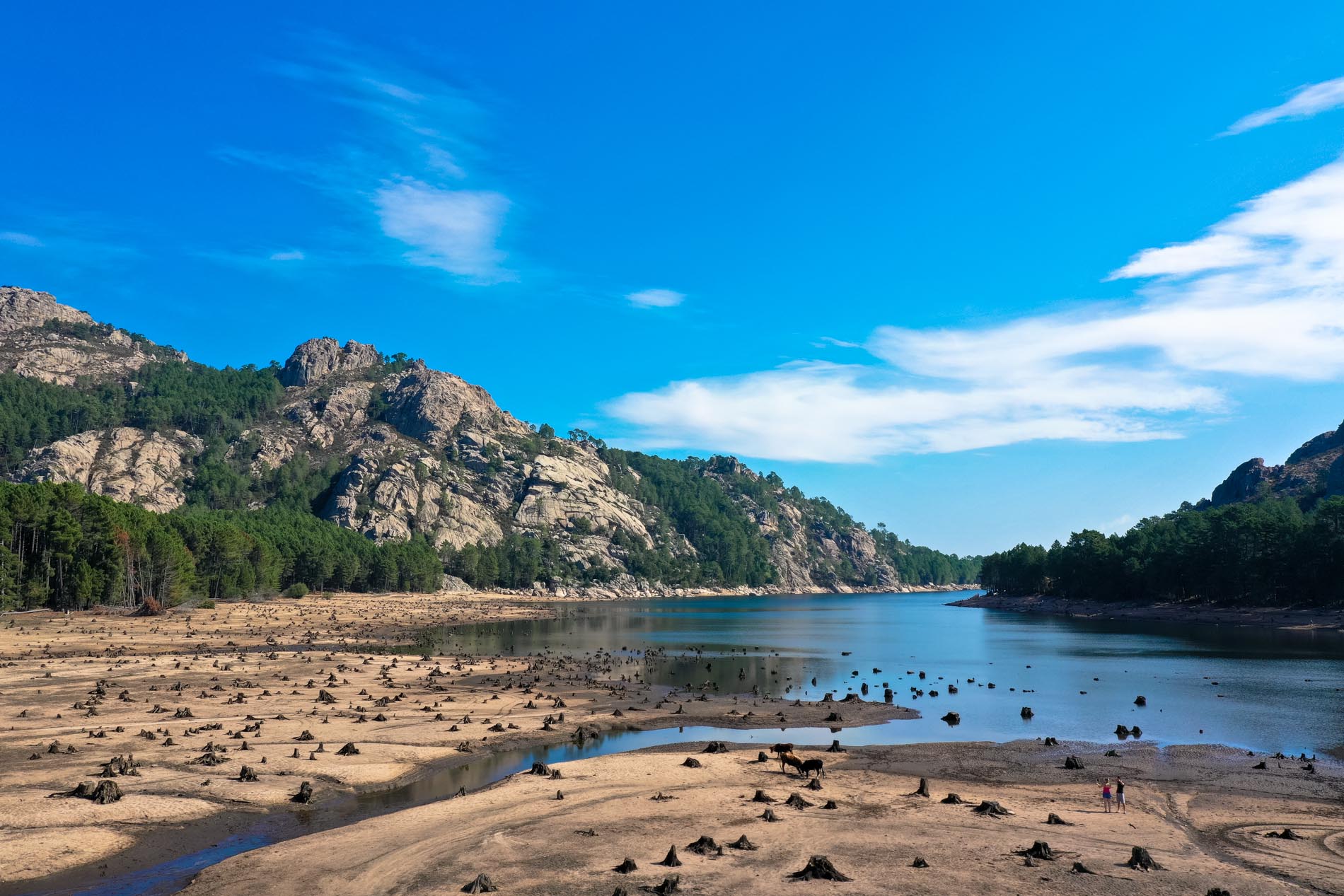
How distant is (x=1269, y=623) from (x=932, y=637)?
64.7 metres

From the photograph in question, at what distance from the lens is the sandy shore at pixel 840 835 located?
26844 millimetres

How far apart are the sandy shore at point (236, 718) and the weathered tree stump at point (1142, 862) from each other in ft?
107

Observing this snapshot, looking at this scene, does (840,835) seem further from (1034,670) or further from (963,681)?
(1034,670)

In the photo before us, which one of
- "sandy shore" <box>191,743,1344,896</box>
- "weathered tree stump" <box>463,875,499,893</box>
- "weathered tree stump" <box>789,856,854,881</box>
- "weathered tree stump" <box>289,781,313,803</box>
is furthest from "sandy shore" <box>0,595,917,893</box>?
"weathered tree stump" <box>789,856,854,881</box>

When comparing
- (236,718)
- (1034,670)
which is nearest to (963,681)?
(1034,670)

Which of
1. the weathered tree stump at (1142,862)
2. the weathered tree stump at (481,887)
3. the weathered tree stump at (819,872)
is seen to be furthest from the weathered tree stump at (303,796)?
the weathered tree stump at (1142,862)

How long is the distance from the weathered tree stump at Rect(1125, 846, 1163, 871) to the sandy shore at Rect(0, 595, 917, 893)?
32652 mm

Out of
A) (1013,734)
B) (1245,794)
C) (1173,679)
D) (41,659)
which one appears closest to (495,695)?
(1013,734)

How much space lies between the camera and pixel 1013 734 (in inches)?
2221

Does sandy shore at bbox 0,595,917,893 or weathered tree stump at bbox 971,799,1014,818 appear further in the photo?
weathered tree stump at bbox 971,799,1014,818

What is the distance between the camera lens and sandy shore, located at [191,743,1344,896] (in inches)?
1057

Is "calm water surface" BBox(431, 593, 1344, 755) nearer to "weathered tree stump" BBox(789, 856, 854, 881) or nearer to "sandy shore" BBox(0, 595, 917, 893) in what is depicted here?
"sandy shore" BBox(0, 595, 917, 893)

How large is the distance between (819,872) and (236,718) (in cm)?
4354

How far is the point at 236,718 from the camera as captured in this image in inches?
2095
